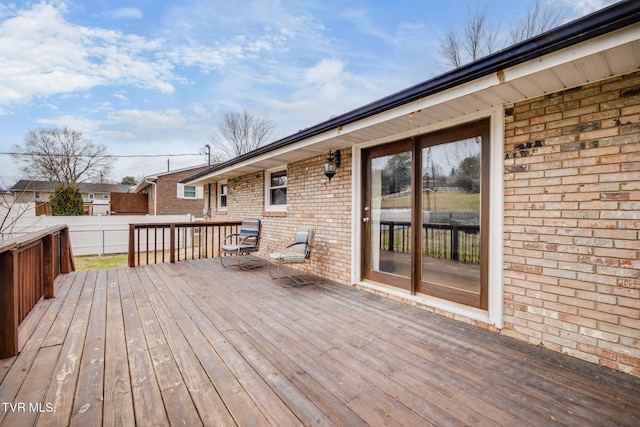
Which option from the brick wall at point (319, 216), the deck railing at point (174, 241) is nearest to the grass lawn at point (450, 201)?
the brick wall at point (319, 216)

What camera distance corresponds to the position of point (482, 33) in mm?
8531

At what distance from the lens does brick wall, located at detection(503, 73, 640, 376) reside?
190 cm

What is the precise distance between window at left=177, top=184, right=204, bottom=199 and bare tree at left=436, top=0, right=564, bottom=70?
14885 millimetres

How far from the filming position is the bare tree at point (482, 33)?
728 cm

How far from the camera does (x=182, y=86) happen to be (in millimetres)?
9266

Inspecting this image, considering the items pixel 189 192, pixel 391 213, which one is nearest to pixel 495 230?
pixel 391 213

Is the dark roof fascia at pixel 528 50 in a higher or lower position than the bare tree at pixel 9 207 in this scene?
higher

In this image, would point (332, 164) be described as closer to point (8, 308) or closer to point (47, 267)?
point (8, 308)

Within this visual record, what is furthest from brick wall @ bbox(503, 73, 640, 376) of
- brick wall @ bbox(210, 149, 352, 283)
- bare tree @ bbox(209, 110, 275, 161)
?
bare tree @ bbox(209, 110, 275, 161)

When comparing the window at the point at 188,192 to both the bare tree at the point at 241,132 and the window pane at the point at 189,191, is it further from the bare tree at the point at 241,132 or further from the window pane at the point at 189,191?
the bare tree at the point at 241,132

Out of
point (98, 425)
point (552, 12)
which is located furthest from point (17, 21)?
A: point (552, 12)

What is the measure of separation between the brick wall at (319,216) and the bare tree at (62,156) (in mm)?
20463

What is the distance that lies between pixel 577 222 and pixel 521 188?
48 centimetres

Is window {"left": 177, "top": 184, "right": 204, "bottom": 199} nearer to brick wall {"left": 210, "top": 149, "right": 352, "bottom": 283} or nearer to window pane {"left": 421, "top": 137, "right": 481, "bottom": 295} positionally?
brick wall {"left": 210, "top": 149, "right": 352, "bottom": 283}
